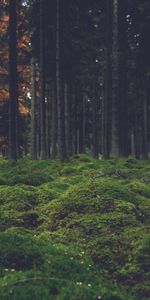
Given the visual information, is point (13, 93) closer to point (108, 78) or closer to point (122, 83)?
point (122, 83)

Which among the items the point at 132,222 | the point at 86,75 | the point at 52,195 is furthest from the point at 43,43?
the point at 132,222

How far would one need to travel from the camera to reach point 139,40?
91.5 feet

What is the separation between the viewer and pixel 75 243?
7.14 metres

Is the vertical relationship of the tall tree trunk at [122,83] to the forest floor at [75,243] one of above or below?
above

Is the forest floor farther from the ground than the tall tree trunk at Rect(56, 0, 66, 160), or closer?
closer

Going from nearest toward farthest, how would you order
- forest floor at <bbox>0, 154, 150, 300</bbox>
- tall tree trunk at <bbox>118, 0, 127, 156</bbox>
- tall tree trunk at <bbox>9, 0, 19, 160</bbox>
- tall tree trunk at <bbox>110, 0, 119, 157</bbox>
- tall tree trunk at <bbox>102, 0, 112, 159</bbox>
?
forest floor at <bbox>0, 154, 150, 300</bbox>
tall tree trunk at <bbox>9, 0, 19, 160</bbox>
tall tree trunk at <bbox>110, 0, 119, 157</bbox>
tall tree trunk at <bbox>118, 0, 127, 156</bbox>
tall tree trunk at <bbox>102, 0, 112, 159</bbox>

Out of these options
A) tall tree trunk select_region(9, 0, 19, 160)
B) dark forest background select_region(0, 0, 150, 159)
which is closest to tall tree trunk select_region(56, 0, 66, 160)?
dark forest background select_region(0, 0, 150, 159)

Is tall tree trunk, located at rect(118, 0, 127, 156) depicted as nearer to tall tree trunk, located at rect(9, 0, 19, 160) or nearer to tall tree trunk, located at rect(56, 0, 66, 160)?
tall tree trunk, located at rect(56, 0, 66, 160)

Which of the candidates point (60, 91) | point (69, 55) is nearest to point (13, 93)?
point (60, 91)

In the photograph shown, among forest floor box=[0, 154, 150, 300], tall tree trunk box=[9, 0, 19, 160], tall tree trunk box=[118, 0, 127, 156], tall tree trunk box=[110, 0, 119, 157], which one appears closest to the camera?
forest floor box=[0, 154, 150, 300]

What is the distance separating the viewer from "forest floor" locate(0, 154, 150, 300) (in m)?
5.43

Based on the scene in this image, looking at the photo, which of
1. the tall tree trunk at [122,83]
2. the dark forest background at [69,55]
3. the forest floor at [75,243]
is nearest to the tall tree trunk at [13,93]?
the dark forest background at [69,55]

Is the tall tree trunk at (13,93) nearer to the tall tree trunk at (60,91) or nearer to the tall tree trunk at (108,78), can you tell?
the tall tree trunk at (60,91)

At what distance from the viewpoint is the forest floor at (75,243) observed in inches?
214
